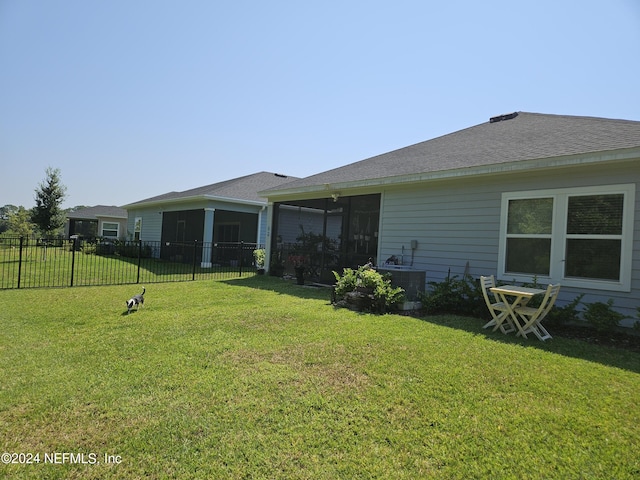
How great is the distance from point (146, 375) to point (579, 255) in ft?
21.6

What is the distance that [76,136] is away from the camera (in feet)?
47.1

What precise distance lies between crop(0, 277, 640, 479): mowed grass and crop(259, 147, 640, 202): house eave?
9.18 ft

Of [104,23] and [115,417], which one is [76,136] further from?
[115,417]

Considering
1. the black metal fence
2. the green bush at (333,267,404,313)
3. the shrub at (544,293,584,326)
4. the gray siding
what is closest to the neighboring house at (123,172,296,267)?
the black metal fence

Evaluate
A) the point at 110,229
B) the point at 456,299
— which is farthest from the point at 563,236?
the point at 110,229

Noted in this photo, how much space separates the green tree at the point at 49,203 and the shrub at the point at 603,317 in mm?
33413

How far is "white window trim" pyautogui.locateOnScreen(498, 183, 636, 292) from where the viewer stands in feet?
17.7

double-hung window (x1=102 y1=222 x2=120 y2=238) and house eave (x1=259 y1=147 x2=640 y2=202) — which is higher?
house eave (x1=259 y1=147 x2=640 y2=202)

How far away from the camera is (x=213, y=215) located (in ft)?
52.3

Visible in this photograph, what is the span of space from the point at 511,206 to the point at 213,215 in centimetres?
1243

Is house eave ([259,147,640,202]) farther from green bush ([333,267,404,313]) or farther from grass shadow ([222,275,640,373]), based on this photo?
grass shadow ([222,275,640,373])

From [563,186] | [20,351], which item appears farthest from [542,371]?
[20,351]

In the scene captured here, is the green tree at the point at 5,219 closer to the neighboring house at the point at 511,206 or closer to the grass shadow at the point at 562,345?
the neighboring house at the point at 511,206

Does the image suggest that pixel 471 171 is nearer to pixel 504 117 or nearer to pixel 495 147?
pixel 495 147
